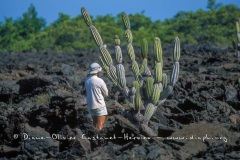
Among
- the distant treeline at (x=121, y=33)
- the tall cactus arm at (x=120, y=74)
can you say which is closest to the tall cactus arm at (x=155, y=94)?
the tall cactus arm at (x=120, y=74)

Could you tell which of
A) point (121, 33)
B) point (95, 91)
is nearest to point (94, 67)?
point (95, 91)

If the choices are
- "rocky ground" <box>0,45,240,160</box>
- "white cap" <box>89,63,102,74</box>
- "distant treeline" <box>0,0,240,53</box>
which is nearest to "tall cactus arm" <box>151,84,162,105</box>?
"rocky ground" <box>0,45,240,160</box>

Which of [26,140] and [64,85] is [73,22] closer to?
[64,85]

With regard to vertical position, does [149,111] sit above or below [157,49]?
below

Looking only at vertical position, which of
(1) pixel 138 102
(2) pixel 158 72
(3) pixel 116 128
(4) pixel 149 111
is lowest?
(3) pixel 116 128

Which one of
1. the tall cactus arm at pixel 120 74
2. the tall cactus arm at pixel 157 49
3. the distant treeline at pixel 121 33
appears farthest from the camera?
the distant treeline at pixel 121 33

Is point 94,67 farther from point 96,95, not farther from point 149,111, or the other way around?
point 149,111

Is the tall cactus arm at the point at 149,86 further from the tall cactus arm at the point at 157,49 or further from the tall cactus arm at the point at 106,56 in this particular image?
the tall cactus arm at the point at 106,56

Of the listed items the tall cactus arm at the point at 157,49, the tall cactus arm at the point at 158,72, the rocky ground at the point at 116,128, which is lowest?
the rocky ground at the point at 116,128

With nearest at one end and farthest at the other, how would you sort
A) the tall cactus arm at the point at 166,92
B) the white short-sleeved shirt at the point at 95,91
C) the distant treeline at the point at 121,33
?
1. the white short-sleeved shirt at the point at 95,91
2. the tall cactus arm at the point at 166,92
3. the distant treeline at the point at 121,33

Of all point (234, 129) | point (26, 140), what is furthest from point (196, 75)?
point (26, 140)

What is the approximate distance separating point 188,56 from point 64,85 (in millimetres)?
10213

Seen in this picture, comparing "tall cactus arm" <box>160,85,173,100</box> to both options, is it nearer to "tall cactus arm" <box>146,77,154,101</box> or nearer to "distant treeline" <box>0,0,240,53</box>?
"tall cactus arm" <box>146,77,154,101</box>

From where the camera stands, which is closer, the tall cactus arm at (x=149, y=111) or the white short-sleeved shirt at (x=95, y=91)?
the white short-sleeved shirt at (x=95, y=91)
